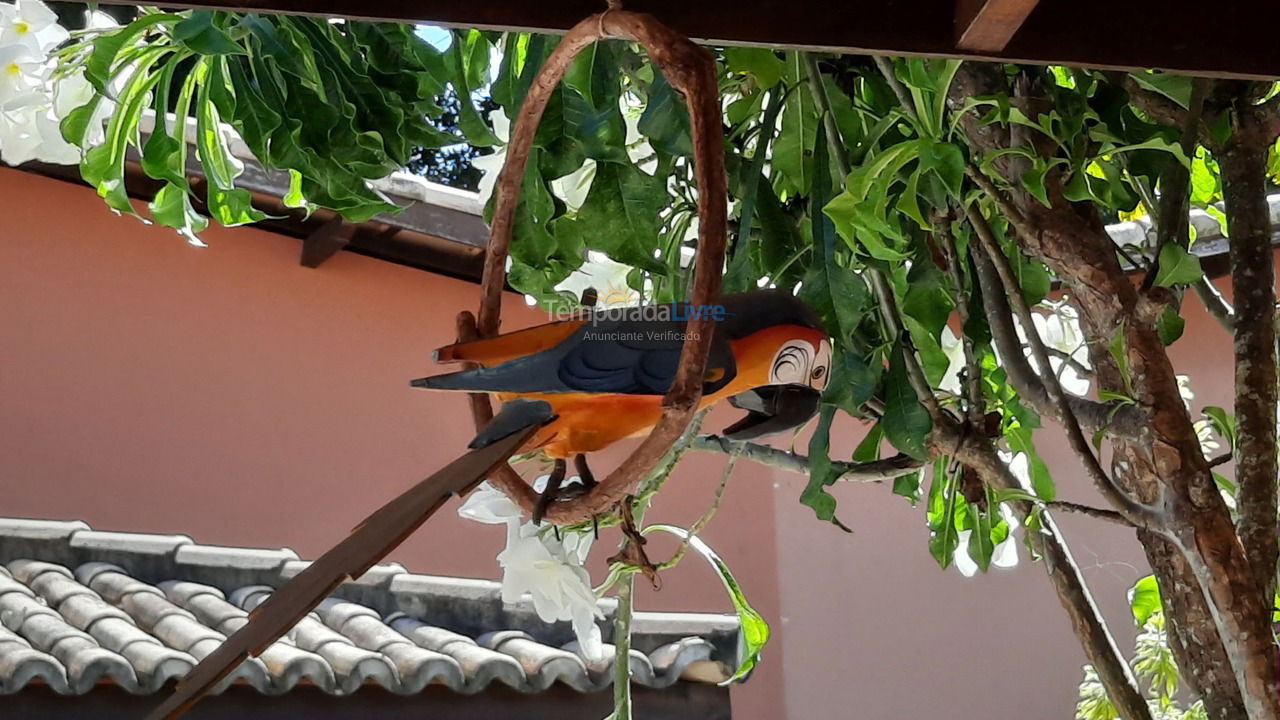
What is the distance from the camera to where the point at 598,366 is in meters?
0.62

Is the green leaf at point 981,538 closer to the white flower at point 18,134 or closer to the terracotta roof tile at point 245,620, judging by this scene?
the white flower at point 18,134

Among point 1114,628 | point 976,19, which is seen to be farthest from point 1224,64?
point 1114,628

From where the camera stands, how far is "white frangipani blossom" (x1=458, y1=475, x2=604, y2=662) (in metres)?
0.88

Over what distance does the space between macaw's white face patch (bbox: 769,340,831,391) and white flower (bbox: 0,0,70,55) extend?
0.70 m

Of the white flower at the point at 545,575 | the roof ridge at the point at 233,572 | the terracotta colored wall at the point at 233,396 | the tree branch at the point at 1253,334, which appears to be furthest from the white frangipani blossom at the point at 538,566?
the terracotta colored wall at the point at 233,396

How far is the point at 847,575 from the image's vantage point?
3.41 metres

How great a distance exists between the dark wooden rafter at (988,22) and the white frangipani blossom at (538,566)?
16.8 inches

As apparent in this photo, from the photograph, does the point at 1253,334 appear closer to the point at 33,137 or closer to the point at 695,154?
the point at 695,154

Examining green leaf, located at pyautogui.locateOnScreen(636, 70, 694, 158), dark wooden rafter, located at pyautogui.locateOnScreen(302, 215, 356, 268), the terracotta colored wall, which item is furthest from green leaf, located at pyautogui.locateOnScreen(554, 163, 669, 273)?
dark wooden rafter, located at pyautogui.locateOnScreen(302, 215, 356, 268)

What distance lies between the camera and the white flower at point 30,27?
1003 mm

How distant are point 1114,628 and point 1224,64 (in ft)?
8.93

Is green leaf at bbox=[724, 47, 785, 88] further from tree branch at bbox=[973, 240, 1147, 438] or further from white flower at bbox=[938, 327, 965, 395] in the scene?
white flower at bbox=[938, 327, 965, 395]

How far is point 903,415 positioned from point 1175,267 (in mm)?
200

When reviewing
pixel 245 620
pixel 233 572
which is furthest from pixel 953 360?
pixel 233 572
